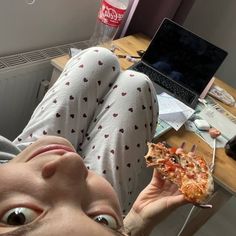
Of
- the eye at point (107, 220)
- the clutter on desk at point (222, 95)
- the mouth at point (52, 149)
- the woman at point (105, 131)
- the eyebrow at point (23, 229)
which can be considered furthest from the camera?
the clutter on desk at point (222, 95)

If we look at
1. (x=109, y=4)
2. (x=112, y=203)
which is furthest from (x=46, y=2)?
(x=112, y=203)

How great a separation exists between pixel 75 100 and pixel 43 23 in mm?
564

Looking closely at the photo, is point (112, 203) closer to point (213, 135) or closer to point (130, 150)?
point (130, 150)

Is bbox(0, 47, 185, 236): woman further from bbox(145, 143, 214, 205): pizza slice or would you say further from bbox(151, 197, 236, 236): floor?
bbox(151, 197, 236, 236): floor

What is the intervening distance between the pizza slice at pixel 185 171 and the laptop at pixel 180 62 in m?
0.49

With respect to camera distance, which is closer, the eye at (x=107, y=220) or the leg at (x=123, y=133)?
the eye at (x=107, y=220)

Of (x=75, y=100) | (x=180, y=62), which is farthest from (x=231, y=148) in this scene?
(x=75, y=100)

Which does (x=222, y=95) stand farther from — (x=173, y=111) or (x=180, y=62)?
(x=173, y=111)

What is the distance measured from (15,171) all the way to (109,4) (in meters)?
1.08

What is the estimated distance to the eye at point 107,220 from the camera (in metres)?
0.62

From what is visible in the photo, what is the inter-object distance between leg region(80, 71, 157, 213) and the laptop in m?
0.37

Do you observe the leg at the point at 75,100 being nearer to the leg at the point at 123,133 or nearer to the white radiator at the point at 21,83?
the leg at the point at 123,133

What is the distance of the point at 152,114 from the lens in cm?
122

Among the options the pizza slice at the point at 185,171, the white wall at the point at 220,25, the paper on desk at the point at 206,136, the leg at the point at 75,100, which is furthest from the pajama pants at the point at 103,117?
the white wall at the point at 220,25
